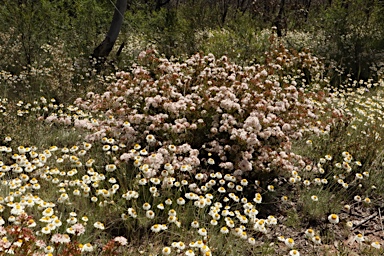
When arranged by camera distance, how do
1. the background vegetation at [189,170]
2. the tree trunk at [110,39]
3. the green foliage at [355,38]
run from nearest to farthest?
the background vegetation at [189,170] < the tree trunk at [110,39] < the green foliage at [355,38]

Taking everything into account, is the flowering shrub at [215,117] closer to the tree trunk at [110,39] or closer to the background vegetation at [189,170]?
the background vegetation at [189,170]

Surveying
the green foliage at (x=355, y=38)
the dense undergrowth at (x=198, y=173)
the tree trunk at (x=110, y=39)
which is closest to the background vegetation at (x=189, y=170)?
the dense undergrowth at (x=198, y=173)

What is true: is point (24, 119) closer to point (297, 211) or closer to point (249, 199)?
point (249, 199)

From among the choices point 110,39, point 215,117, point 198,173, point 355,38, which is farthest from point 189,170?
point 355,38

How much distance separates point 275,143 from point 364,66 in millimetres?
5638

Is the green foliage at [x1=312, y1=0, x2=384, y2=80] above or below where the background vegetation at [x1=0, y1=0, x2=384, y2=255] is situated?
above

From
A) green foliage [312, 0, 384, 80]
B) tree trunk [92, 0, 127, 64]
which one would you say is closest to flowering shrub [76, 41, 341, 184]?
tree trunk [92, 0, 127, 64]

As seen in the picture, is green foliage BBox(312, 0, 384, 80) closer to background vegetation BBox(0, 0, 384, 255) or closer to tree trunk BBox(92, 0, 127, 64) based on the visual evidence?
background vegetation BBox(0, 0, 384, 255)

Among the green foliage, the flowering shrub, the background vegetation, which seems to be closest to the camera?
the background vegetation

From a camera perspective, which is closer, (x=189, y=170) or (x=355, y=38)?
(x=189, y=170)

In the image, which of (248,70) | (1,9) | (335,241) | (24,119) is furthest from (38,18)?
(335,241)

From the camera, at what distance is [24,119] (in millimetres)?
4977

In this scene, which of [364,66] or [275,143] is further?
[364,66]

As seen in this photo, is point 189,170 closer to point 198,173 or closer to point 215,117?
point 198,173
